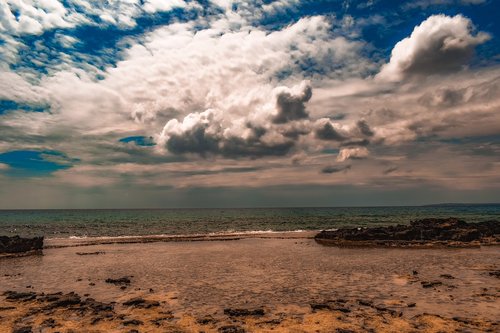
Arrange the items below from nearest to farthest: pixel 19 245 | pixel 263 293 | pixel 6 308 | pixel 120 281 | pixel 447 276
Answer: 1. pixel 6 308
2. pixel 263 293
3. pixel 447 276
4. pixel 120 281
5. pixel 19 245

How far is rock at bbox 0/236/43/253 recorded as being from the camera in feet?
132

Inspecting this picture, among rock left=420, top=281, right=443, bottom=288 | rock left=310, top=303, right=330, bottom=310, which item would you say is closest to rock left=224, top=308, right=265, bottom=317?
rock left=310, top=303, right=330, bottom=310

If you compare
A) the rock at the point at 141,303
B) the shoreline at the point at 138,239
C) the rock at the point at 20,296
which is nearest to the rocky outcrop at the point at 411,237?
the shoreline at the point at 138,239

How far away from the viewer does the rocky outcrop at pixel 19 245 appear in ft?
132

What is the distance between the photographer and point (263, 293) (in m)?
20.7

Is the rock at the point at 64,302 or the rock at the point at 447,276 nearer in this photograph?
the rock at the point at 64,302

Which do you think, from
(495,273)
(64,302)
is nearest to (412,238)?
(495,273)

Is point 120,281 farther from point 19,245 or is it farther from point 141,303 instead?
point 19,245

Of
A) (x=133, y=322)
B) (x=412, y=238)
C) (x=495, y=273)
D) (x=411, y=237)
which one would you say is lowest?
(x=133, y=322)

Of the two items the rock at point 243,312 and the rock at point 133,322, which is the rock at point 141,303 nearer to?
the rock at point 133,322

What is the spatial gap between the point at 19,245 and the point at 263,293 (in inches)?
1450

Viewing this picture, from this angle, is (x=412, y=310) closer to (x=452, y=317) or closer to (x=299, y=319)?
(x=452, y=317)

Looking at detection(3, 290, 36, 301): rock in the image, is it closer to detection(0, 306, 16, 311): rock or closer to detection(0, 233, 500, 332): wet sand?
detection(0, 233, 500, 332): wet sand

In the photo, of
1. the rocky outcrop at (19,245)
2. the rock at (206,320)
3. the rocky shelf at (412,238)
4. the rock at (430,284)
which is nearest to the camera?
the rock at (206,320)
